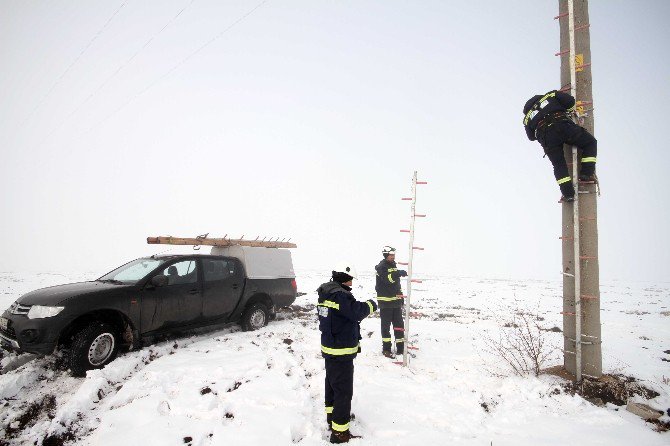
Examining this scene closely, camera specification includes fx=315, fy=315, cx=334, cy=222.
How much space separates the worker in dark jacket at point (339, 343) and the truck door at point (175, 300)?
3663 millimetres

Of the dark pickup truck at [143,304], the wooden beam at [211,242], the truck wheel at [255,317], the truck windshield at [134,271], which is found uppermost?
the wooden beam at [211,242]

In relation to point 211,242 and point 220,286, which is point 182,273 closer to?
point 220,286

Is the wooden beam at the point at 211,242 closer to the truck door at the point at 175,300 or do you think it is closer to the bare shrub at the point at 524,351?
the truck door at the point at 175,300

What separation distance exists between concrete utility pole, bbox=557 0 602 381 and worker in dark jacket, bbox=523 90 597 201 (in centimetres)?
21

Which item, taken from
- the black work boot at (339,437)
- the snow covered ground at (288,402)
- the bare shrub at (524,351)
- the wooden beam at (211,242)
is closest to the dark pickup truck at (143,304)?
the wooden beam at (211,242)

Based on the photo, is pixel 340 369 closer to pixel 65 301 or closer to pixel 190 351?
pixel 190 351

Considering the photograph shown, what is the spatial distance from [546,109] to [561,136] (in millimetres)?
479

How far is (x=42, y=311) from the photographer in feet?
14.9

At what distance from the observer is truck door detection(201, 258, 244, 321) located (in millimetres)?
6656

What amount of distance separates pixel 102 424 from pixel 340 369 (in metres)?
2.66

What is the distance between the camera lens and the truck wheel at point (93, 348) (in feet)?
15.0

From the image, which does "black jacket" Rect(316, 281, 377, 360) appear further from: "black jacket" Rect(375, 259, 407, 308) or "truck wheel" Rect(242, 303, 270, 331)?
"truck wheel" Rect(242, 303, 270, 331)

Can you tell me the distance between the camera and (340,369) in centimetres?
350

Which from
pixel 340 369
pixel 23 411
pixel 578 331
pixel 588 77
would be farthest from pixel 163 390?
pixel 588 77
